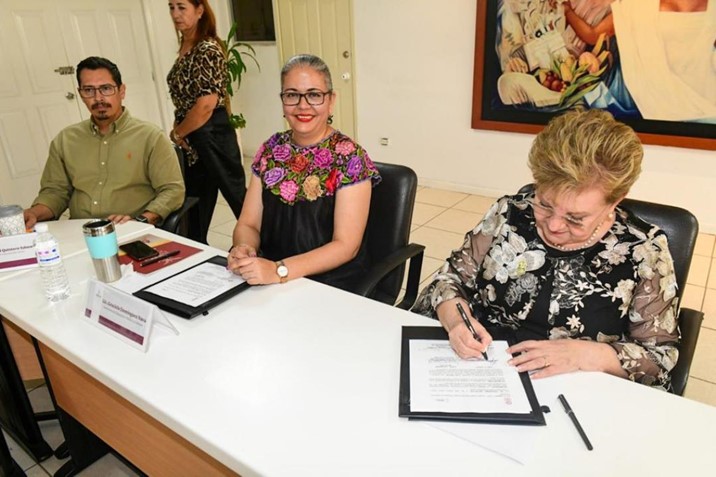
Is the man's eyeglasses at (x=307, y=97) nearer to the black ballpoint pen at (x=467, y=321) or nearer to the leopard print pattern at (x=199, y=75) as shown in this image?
the black ballpoint pen at (x=467, y=321)

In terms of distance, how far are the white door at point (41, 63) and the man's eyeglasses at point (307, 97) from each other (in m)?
3.58

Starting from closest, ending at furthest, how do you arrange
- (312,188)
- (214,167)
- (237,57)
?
1. (312,188)
2. (214,167)
3. (237,57)

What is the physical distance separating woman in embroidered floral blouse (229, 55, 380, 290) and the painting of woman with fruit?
2517mm

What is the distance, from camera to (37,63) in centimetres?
418

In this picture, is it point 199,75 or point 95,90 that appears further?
point 199,75

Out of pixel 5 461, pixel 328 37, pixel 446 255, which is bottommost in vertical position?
pixel 446 255

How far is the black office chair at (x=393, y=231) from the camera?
1.73 meters

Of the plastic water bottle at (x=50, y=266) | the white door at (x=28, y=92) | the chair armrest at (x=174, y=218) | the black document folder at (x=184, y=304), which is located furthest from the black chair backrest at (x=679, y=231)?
the white door at (x=28, y=92)

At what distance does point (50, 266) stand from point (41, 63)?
367 cm

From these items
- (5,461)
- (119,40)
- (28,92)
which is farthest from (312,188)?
(119,40)

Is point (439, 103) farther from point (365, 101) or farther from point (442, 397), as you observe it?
point (442, 397)

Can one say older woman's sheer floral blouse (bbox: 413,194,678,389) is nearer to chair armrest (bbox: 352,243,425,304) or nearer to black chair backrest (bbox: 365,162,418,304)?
chair armrest (bbox: 352,243,425,304)

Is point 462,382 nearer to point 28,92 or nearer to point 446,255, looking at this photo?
point 446,255

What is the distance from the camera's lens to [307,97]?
161cm
